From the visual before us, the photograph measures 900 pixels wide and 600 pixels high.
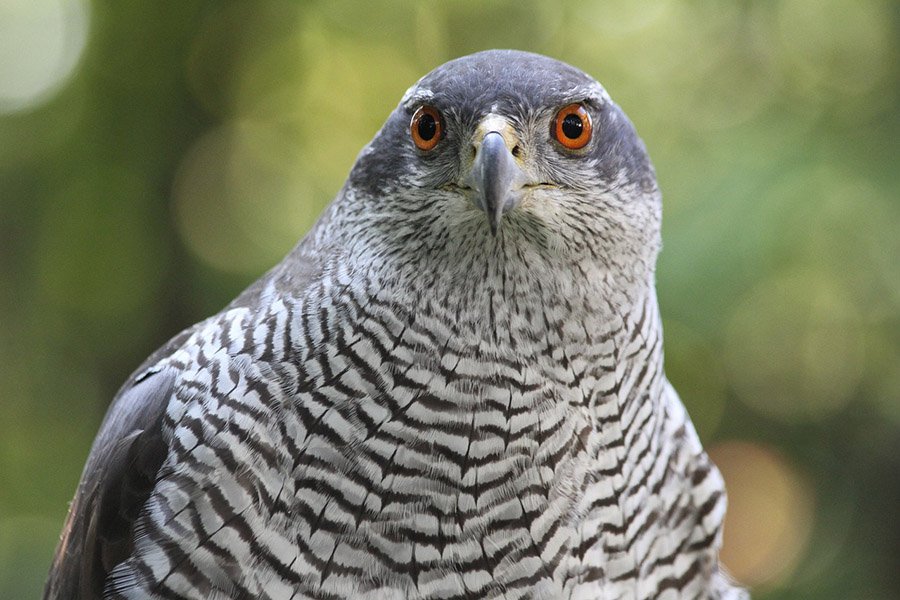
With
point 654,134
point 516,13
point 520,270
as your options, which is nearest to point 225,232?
point 516,13

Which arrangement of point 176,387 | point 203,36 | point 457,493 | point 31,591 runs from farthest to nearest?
point 203,36, point 31,591, point 176,387, point 457,493

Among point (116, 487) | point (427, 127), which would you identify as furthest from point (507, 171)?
point (116, 487)

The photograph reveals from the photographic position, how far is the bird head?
192 cm

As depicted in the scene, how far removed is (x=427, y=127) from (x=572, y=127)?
1.06ft

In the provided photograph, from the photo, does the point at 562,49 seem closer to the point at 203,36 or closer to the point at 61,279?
the point at 203,36

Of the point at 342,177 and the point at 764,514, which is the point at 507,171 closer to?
the point at 342,177

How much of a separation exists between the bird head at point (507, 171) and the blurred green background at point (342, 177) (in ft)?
8.05

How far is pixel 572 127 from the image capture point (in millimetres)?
2041

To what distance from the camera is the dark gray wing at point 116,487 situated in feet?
6.96

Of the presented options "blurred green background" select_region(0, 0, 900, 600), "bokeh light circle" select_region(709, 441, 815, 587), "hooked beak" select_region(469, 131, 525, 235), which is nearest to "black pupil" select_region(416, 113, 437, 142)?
"hooked beak" select_region(469, 131, 525, 235)

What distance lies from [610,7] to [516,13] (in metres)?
0.53

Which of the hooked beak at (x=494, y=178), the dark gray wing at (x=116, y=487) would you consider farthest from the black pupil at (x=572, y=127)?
the dark gray wing at (x=116, y=487)

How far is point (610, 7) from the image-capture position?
17.0 ft

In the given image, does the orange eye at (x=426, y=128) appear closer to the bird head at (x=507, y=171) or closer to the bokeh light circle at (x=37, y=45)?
the bird head at (x=507, y=171)
